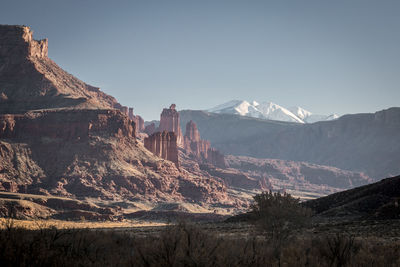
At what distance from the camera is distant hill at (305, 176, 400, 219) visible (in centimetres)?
4406

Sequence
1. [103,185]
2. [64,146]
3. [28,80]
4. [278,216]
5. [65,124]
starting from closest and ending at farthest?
[278,216] → [103,185] → [64,146] → [65,124] → [28,80]

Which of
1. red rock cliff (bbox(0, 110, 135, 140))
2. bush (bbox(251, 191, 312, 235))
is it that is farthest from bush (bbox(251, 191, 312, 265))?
red rock cliff (bbox(0, 110, 135, 140))

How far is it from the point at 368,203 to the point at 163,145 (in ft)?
383

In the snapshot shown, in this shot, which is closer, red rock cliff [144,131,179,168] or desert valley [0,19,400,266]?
desert valley [0,19,400,266]

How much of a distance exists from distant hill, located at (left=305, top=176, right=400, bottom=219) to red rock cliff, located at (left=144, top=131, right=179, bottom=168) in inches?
3957

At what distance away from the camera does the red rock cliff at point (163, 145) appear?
156825mm

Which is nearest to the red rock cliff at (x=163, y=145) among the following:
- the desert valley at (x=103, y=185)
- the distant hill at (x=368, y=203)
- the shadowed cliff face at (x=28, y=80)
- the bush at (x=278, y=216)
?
the desert valley at (x=103, y=185)

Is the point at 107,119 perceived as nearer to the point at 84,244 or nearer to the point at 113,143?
the point at 113,143

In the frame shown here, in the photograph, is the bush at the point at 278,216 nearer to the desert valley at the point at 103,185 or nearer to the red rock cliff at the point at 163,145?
the desert valley at the point at 103,185

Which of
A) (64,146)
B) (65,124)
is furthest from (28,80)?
(64,146)

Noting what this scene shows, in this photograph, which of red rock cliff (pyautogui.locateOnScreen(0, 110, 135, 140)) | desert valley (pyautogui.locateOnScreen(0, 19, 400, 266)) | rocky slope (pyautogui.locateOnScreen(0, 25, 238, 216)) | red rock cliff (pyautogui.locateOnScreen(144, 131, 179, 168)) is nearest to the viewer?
desert valley (pyautogui.locateOnScreen(0, 19, 400, 266))

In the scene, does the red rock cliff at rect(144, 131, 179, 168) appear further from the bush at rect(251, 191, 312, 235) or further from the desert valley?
the bush at rect(251, 191, 312, 235)

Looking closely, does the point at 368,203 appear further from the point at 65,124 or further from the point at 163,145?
the point at 163,145

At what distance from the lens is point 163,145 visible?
16250 cm
